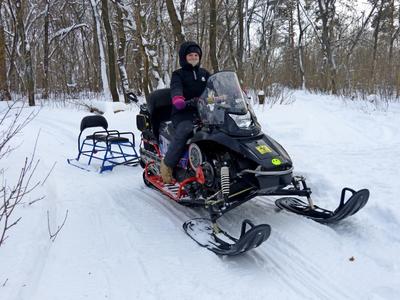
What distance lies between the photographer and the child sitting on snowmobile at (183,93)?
4.44 m

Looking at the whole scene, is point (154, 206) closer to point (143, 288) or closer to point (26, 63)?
point (143, 288)

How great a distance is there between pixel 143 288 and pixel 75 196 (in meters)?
2.55

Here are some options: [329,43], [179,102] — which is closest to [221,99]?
[179,102]

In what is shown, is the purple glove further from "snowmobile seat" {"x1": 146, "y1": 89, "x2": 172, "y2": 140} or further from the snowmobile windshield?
"snowmobile seat" {"x1": 146, "y1": 89, "x2": 172, "y2": 140}

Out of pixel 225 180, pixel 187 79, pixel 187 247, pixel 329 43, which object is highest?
pixel 329 43

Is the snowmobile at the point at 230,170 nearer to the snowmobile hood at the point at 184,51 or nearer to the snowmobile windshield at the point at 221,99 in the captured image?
the snowmobile windshield at the point at 221,99

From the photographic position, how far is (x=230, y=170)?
3.91 meters

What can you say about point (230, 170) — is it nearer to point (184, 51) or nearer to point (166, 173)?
point (166, 173)

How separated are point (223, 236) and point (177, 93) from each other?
1.70 meters

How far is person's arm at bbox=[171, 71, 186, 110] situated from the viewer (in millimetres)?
4392

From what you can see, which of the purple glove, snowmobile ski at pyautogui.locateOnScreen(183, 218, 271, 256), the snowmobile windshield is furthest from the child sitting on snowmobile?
snowmobile ski at pyautogui.locateOnScreen(183, 218, 271, 256)

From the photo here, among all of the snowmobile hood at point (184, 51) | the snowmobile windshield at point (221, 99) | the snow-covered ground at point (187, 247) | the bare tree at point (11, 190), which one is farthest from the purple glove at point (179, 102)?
the bare tree at point (11, 190)

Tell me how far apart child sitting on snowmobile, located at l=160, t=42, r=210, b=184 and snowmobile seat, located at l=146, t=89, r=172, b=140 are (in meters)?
0.70

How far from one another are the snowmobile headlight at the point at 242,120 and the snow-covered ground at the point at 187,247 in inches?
41.4
